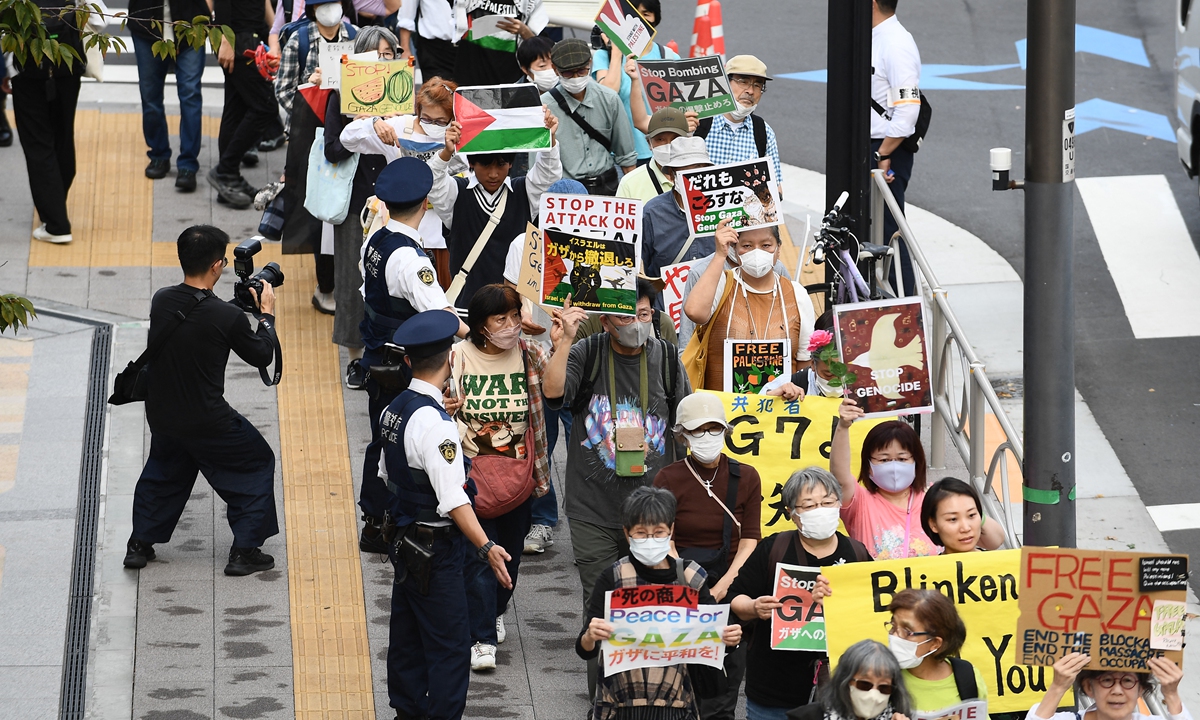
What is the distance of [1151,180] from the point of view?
1506cm

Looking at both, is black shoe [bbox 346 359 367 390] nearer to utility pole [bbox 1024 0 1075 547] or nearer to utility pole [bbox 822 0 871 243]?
utility pole [bbox 822 0 871 243]

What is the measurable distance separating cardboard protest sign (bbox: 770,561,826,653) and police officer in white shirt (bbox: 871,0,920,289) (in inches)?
202

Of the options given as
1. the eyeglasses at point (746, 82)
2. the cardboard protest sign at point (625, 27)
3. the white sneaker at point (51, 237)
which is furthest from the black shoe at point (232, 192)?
the eyeglasses at point (746, 82)

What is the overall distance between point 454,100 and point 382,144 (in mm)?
1235

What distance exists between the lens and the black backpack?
33.1 feet

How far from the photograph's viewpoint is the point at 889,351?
24.6 feet

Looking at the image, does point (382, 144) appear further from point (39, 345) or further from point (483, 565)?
point (483, 565)

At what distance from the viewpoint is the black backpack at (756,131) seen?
397 inches

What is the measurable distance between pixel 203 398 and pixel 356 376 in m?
1.56

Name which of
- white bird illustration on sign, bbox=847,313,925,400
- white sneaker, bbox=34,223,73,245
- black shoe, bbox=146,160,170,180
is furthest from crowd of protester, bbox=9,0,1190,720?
black shoe, bbox=146,160,170,180

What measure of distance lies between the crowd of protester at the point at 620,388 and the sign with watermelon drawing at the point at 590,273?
0.28ft

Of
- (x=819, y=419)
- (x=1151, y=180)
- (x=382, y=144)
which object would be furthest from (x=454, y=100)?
(x=1151, y=180)

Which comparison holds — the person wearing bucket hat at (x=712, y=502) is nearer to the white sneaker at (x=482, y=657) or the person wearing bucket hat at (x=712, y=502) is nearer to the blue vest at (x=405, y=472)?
the blue vest at (x=405, y=472)

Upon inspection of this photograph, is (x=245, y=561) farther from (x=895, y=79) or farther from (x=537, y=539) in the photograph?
(x=895, y=79)
